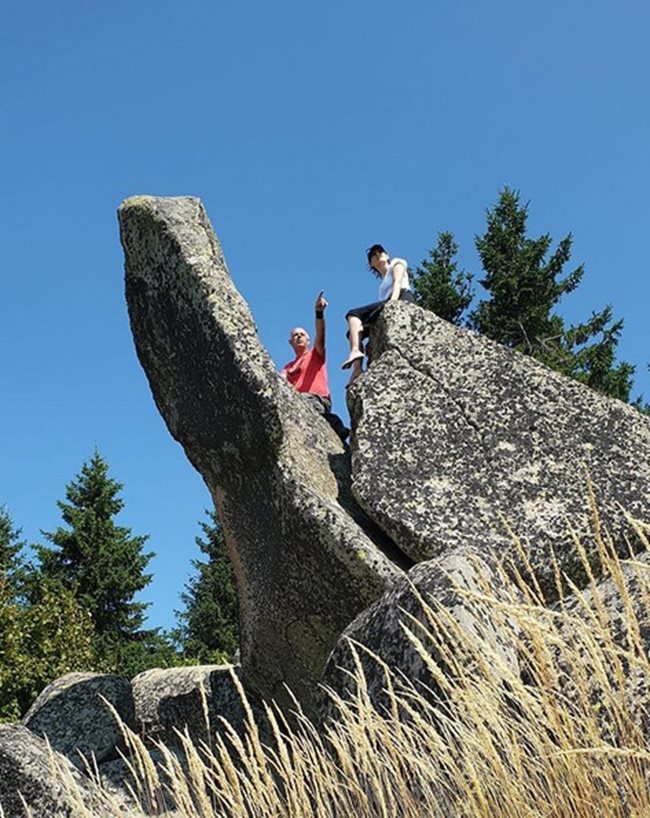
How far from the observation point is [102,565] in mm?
26172

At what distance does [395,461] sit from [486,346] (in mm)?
1364

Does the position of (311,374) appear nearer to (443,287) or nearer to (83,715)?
(83,715)

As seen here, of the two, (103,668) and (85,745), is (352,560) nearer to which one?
(85,745)

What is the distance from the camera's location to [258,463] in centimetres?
685

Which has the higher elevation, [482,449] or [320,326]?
[320,326]

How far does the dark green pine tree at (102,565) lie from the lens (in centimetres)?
2588

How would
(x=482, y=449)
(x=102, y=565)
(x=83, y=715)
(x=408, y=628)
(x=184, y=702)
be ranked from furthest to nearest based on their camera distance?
1. (x=102, y=565)
2. (x=83, y=715)
3. (x=184, y=702)
4. (x=482, y=449)
5. (x=408, y=628)

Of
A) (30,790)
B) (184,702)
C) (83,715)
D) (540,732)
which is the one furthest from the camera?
(83,715)

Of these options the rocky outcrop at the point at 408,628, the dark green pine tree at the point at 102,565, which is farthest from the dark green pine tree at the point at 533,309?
the rocky outcrop at the point at 408,628

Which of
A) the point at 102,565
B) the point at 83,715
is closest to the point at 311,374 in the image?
the point at 83,715

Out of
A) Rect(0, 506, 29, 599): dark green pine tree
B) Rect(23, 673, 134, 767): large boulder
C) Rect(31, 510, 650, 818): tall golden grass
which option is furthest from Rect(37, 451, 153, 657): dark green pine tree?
Rect(31, 510, 650, 818): tall golden grass

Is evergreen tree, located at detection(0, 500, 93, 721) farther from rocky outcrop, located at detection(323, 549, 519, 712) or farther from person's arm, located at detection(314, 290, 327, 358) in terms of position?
rocky outcrop, located at detection(323, 549, 519, 712)

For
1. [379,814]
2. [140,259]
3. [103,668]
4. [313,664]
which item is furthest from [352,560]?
[103,668]

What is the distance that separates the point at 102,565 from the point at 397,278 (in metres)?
19.3
